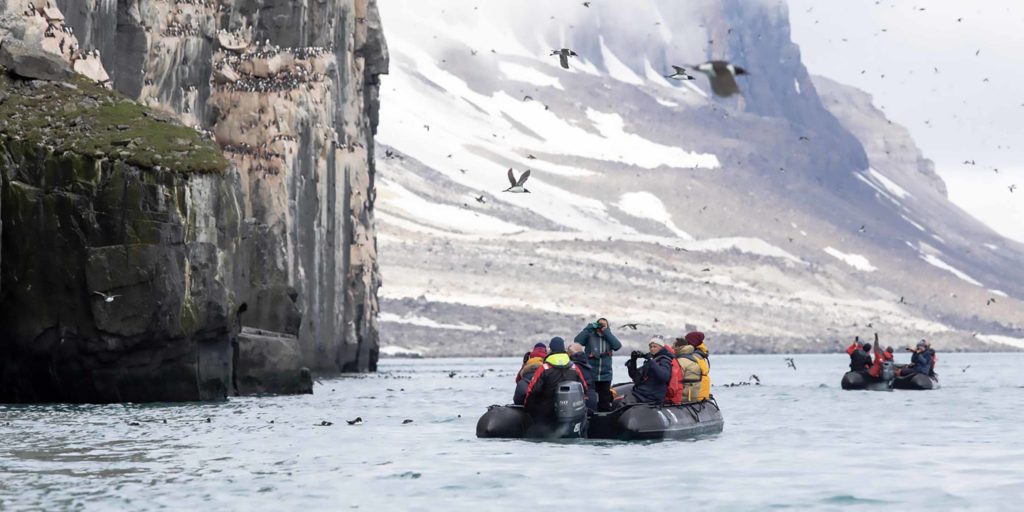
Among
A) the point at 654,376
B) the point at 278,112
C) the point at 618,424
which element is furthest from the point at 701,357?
the point at 278,112

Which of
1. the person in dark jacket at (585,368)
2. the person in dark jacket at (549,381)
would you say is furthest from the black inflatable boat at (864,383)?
the person in dark jacket at (549,381)

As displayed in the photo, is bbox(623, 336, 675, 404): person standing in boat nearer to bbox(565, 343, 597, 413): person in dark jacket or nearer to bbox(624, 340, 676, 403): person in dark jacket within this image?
bbox(624, 340, 676, 403): person in dark jacket

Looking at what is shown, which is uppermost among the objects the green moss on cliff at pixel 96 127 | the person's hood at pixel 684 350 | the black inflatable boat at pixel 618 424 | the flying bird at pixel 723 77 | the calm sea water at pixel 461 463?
the green moss on cliff at pixel 96 127

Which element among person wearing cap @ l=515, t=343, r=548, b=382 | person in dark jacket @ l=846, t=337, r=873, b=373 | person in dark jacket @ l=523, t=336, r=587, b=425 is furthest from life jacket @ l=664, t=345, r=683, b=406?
person in dark jacket @ l=846, t=337, r=873, b=373

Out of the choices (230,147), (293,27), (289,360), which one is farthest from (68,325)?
(293,27)

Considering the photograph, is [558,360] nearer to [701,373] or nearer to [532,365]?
[532,365]

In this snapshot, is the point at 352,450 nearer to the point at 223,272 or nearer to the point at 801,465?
the point at 801,465

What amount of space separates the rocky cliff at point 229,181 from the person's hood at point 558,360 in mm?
17975

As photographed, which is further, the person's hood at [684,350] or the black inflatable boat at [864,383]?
the black inflatable boat at [864,383]

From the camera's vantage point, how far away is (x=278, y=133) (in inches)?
3248

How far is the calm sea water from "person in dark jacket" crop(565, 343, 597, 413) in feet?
3.97

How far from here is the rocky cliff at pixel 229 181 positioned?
165ft

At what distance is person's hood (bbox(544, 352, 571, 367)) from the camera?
36562 mm

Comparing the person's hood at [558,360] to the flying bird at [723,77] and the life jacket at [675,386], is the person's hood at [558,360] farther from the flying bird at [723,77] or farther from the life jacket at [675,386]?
the flying bird at [723,77]
